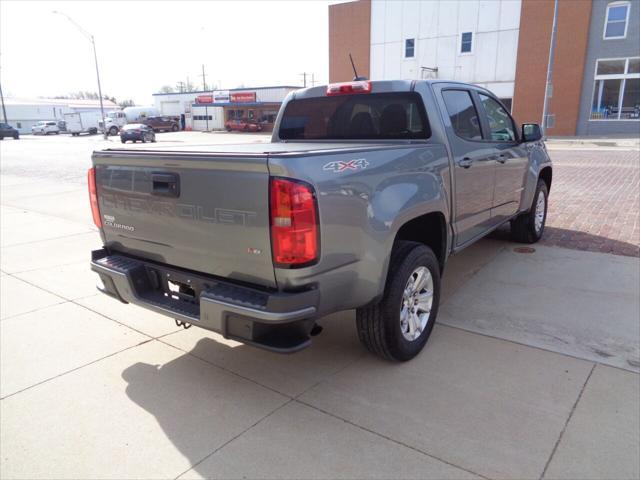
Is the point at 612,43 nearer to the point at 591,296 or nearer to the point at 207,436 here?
the point at 591,296

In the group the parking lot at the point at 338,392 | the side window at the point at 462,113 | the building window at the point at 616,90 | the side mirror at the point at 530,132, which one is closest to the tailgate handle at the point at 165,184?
the parking lot at the point at 338,392

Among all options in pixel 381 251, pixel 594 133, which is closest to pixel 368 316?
pixel 381 251

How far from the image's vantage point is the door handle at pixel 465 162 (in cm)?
400

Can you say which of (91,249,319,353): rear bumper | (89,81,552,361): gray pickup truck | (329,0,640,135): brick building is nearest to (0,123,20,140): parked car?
(329,0,640,135): brick building

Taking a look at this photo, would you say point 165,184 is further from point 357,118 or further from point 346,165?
point 357,118

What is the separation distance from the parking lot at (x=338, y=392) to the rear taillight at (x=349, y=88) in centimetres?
135

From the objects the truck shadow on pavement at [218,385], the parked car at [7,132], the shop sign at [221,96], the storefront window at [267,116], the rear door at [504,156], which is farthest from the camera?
the shop sign at [221,96]

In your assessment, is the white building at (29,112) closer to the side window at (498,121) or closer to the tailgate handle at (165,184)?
the side window at (498,121)

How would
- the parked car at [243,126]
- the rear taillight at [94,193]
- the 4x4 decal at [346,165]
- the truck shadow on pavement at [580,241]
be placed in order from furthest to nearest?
the parked car at [243,126] < the truck shadow on pavement at [580,241] < the rear taillight at [94,193] < the 4x4 decal at [346,165]

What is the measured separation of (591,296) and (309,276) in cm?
333

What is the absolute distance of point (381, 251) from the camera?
3012 millimetres

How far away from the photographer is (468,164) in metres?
4.12

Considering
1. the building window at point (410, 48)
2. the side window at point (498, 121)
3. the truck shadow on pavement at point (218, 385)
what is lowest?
the truck shadow on pavement at point (218, 385)

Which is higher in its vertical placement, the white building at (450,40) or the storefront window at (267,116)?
the white building at (450,40)
